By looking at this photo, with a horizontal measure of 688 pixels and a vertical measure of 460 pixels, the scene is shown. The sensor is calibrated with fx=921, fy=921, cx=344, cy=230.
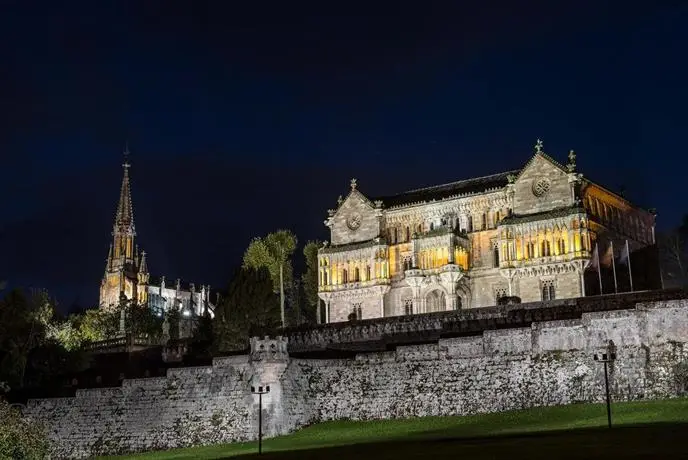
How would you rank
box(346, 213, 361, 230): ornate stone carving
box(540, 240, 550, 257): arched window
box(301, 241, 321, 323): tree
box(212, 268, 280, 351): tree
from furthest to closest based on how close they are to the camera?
1. box(301, 241, 321, 323): tree
2. box(346, 213, 361, 230): ornate stone carving
3. box(540, 240, 550, 257): arched window
4. box(212, 268, 280, 351): tree

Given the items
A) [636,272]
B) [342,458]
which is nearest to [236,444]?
[342,458]

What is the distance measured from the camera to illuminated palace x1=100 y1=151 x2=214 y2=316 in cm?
16625

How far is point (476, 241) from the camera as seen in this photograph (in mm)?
86750

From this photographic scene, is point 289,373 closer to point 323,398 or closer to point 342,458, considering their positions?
point 323,398

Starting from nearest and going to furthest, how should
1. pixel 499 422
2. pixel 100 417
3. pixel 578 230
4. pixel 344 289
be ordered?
pixel 499 422 < pixel 100 417 < pixel 578 230 < pixel 344 289

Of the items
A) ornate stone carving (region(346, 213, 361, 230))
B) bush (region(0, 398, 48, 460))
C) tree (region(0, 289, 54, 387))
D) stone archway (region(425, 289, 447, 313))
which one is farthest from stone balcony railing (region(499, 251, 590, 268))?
bush (region(0, 398, 48, 460))

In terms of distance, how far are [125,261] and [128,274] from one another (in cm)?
261

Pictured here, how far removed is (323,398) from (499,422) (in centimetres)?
1028

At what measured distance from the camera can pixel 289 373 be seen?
4712cm

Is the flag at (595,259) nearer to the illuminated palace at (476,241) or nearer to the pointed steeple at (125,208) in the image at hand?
the illuminated palace at (476,241)

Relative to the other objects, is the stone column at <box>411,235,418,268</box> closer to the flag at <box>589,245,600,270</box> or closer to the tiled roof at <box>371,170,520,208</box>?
the tiled roof at <box>371,170,520,208</box>

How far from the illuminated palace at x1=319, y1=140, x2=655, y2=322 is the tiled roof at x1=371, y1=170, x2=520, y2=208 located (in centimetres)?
15

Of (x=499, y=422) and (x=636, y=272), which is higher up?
(x=636, y=272)

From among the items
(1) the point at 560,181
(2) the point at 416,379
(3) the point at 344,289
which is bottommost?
(2) the point at 416,379
